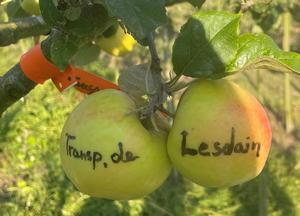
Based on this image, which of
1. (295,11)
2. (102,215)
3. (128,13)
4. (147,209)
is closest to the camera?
(128,13)

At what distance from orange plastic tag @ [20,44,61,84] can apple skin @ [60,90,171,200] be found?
180mm

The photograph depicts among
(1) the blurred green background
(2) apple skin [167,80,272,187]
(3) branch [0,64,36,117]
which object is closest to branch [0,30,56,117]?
(3) branch [0,64,36,117]

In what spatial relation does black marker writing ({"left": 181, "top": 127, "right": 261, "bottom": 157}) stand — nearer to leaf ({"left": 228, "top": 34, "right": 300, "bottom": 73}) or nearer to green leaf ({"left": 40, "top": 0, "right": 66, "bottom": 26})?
leaf ({"left": 228, "top": 34, "right": 300, "bottom": 73})

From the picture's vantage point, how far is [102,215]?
2518 millimetres

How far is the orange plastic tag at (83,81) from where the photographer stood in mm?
780

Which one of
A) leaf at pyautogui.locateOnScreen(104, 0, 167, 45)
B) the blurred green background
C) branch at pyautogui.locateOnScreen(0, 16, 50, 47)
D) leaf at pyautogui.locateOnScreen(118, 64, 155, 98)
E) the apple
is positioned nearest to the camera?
leaf at pyautogui.locateOnScreen(104, 0, 167, 45)

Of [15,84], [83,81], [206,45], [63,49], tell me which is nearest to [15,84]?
[15,84]

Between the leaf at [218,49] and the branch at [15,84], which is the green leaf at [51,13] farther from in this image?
the branch at [15,84]

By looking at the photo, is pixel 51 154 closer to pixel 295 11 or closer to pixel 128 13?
pixel 295 11

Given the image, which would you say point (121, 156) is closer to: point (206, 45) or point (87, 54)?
point (206, 45)

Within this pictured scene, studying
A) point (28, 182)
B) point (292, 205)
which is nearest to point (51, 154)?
point (28, 182)

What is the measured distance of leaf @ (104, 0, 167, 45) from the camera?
526mm

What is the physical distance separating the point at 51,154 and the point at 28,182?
26 cm

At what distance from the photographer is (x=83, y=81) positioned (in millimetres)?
786
